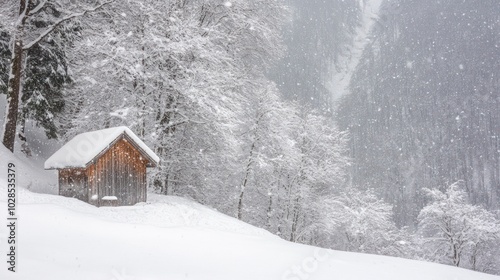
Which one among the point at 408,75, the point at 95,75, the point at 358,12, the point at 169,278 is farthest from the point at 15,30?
the point at 358,12

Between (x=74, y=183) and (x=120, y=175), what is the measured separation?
175 cm

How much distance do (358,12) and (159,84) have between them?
157m

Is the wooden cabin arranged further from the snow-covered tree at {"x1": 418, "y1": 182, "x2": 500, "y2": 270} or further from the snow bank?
the snow-covered tree at {"x1": 418, "y1": 182, "x2": 500, "y2": 270}

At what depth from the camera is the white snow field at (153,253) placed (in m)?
6.50

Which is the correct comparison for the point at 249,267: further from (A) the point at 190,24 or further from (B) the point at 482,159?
(B) the point at 482,159

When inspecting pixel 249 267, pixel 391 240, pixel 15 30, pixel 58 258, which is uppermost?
pixel 15 30

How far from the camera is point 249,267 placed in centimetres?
827

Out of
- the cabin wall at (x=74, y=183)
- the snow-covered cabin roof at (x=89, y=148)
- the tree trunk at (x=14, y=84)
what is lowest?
the cabin wall at (x=74, y=183)

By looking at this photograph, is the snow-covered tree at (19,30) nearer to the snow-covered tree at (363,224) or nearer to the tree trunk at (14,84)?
the tree trunk at (14,84)

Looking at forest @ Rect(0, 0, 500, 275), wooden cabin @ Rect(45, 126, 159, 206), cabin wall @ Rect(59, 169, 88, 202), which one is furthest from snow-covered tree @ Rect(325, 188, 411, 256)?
cabin wall @ Rect(59, 169, 88, 202)

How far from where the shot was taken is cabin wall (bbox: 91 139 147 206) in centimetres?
1430

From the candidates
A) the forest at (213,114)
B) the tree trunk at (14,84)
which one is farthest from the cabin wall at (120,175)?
the tree trunk at (14,84)

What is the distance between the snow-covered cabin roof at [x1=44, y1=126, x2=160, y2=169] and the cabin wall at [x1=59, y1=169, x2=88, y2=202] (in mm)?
465

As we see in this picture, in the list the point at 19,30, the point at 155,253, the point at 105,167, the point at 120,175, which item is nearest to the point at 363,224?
the point at 120,175
